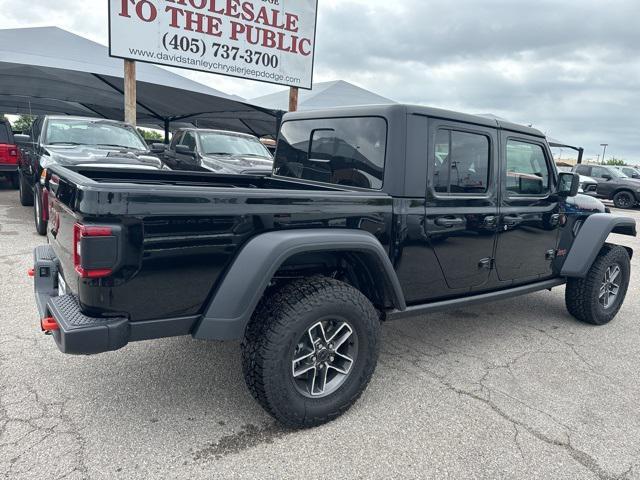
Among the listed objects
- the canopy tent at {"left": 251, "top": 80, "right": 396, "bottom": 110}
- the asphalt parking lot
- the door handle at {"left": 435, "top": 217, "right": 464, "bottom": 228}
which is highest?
the canopy tent at {"left": 251, "top": 80, "right": 396, "bottom": 110}

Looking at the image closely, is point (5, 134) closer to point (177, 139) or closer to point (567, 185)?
point (177, 139)

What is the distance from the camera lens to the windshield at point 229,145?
8773 millimetres

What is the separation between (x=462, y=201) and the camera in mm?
3191

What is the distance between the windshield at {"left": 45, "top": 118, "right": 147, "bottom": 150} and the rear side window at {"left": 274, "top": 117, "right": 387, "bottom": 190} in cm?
439

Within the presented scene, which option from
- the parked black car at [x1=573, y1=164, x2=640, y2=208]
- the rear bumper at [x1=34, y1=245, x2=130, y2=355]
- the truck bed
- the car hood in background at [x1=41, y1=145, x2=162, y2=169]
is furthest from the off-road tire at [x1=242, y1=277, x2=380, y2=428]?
the parked black car at [x1=573, y1=164, x2=640, y2=208]

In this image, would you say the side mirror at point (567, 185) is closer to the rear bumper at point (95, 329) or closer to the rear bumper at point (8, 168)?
the rear bumper at point (95, 329)

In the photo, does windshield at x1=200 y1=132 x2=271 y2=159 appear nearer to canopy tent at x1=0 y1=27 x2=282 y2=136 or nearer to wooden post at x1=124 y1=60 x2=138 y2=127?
wooden post at x1=124 y1=60 x2=138 y2=127

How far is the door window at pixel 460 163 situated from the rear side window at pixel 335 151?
1.36ft

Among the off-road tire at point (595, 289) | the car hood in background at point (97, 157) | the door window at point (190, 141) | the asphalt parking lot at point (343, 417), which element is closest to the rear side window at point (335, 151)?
the asphalt parking lot at point (343, 417)

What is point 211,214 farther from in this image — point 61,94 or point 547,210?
point 61,94

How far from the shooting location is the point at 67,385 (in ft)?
9.23

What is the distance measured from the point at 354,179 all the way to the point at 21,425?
236cm

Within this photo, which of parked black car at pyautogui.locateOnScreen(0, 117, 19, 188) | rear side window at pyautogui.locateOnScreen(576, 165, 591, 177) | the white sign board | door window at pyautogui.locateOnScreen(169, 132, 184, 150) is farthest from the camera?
rear side window at pyautogui.locateOnScreen(576, 165, 591, 177)

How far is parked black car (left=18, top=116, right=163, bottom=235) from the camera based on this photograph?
6051 mm
